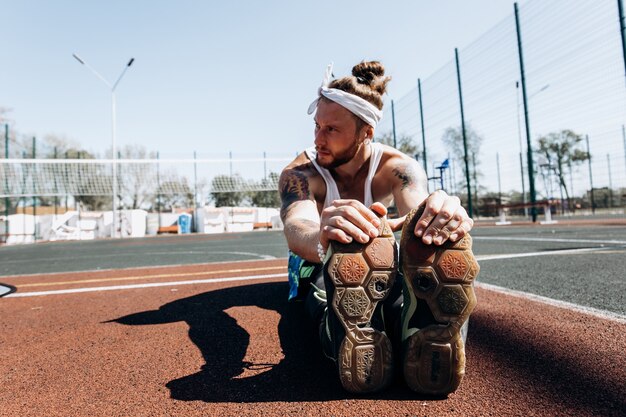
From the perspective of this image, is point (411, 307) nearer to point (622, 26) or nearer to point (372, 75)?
point (372, 75)

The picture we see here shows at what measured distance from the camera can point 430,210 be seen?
1.13 m

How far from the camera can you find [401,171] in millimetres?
2150

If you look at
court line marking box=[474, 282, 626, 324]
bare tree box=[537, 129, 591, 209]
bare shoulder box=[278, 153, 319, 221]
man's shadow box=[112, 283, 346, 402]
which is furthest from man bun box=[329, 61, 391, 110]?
bare tree box=[537, 129, 591, 209]

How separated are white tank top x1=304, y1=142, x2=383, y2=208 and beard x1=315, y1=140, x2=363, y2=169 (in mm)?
38

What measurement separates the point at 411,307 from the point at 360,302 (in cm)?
17

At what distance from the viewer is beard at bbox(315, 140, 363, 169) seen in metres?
2.07

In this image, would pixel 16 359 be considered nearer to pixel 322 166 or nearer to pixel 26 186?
pixel 322 166

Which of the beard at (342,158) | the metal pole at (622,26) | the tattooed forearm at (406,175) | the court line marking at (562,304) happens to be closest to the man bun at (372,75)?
the beard at (342,158)

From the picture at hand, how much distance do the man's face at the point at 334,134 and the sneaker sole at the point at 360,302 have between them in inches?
37.2

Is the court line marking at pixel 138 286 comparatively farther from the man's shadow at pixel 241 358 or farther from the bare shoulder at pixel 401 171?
the bare shoulder at pixel 401 171

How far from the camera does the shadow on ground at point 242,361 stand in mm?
1271

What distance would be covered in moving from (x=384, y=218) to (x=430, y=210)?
0.46 ft

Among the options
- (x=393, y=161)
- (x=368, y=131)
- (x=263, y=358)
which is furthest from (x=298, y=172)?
(x=263, y=358)

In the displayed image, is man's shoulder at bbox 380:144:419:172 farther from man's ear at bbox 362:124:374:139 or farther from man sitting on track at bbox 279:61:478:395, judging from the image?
man sitting on track at bbox 279:61:478:395
